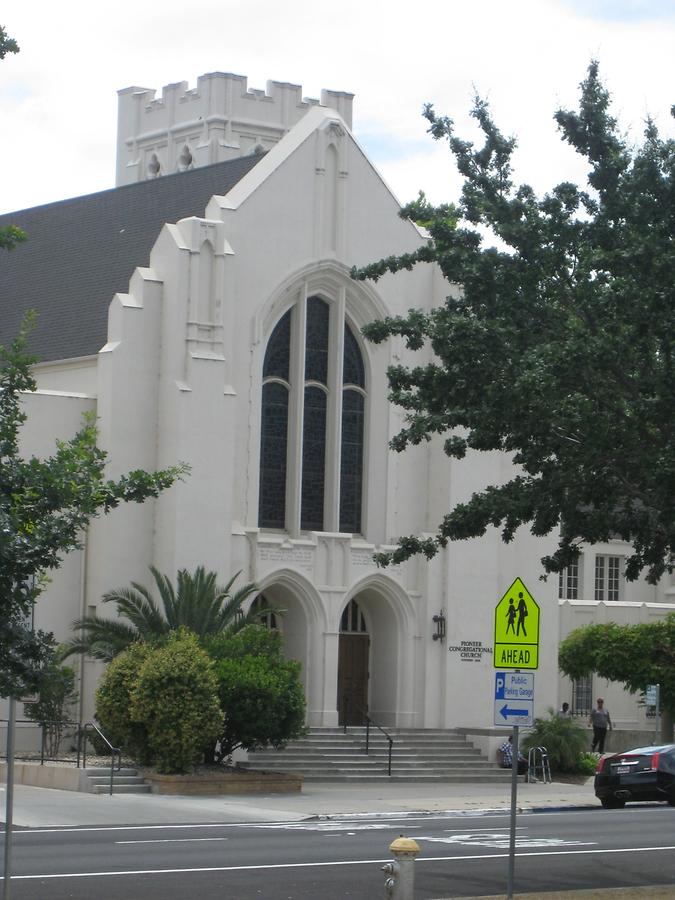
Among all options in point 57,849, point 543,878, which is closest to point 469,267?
point 543,878

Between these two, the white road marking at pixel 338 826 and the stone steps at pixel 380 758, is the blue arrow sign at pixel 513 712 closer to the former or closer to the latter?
the white road marking at pixel 338 826

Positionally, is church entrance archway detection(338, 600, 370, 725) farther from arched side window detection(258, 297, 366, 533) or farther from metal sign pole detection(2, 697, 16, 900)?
metal sign pole detection(2, 697, 16, 900)

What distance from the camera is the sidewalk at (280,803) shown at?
25.0 meters

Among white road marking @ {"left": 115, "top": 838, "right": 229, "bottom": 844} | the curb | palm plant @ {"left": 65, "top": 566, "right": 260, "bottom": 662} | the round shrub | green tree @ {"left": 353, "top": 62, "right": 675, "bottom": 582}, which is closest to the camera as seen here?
green tree @ {"left": 353, "top": 62, "right": 675, "bottom": 582}

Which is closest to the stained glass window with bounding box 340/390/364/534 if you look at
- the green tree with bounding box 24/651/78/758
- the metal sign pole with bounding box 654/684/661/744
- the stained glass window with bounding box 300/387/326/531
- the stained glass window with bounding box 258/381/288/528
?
the stained glass window with bounding box 300/387/326/531

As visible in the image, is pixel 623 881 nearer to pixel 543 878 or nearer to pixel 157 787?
pixel 543 878

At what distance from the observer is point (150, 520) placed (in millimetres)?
36219

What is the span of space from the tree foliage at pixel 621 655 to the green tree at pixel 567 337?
24.3 metres

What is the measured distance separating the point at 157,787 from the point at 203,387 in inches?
374

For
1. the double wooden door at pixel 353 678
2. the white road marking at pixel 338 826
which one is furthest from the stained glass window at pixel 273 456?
the white road marking at pixel 338 826

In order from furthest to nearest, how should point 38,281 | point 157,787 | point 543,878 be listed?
point 38,281
point 157,787
point 543,878

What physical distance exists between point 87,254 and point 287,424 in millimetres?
7980

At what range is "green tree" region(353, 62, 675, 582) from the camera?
728 inches

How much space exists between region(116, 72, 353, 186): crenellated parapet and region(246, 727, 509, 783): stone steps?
24021 millimetres
